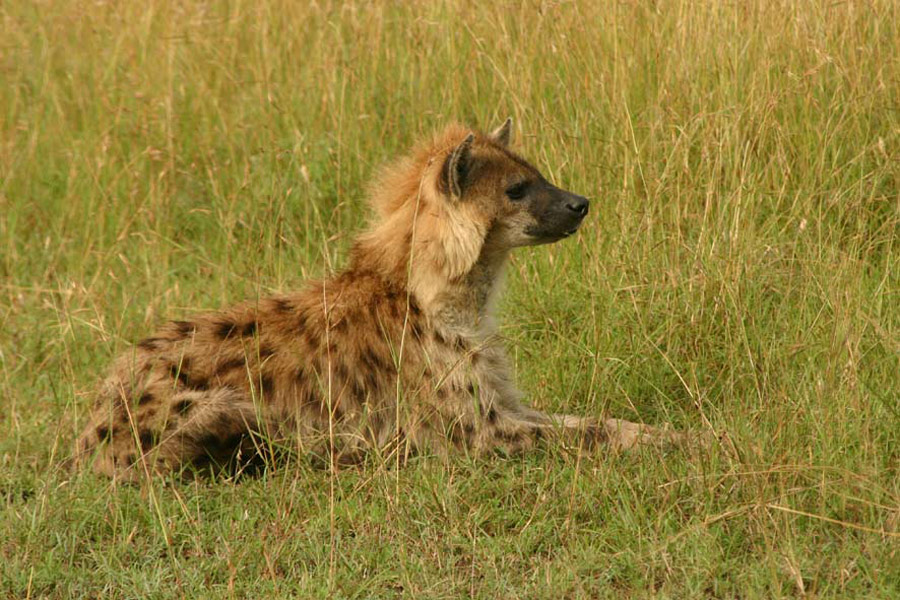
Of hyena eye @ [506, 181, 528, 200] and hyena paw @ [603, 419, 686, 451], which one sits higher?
hyena eye @ [506, 181, 528, 200]

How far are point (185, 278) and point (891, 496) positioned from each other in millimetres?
3573

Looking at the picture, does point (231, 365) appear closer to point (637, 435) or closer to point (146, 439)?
point (146, 439)

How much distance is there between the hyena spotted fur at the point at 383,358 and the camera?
170 inches

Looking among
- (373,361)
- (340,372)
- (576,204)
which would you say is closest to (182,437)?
(340,372)

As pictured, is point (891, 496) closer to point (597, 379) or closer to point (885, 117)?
point (597, 379)

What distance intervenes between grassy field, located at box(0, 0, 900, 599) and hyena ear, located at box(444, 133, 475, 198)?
2.23 ft

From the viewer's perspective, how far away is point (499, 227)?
4.64m

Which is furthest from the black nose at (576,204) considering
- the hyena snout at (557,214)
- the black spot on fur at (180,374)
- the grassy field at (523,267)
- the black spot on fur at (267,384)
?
the black spot on fur at (180,374)

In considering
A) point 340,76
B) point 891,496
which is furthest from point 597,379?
point 340,76

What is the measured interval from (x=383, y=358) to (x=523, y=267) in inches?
41.2

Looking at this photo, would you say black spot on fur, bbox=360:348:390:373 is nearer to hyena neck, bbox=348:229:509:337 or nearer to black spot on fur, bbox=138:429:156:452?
hyena neck, bbox=348:229:509:337

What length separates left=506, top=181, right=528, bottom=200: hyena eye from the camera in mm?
4656

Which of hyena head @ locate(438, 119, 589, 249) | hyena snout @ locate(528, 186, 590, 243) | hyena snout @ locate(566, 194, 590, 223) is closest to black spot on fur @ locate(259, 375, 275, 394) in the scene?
hyena head @ locate(438, 119, 589, 249)

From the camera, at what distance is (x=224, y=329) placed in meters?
4.52
